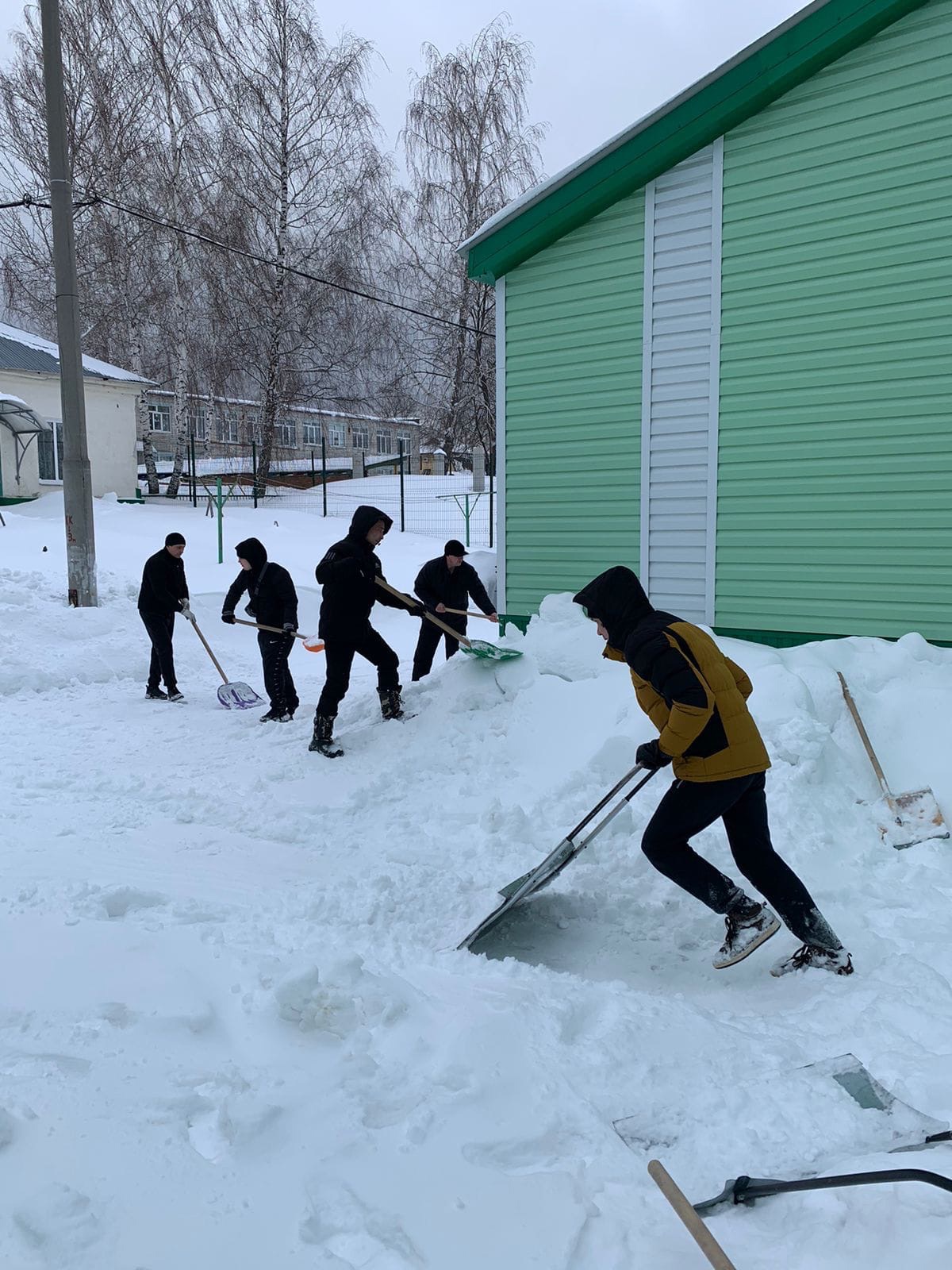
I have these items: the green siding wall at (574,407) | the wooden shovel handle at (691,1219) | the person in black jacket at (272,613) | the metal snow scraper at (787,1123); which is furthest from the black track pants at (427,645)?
the wooden shovel handle at (691,1219)

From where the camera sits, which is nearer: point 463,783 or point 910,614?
point 463,783

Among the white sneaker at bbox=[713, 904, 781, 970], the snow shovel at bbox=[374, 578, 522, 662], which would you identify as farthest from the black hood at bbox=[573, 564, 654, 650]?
the snow shovel at bbox=[374, 578, 522, 662]

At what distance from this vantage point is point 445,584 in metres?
7.84

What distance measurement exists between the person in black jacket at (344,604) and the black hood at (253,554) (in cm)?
120

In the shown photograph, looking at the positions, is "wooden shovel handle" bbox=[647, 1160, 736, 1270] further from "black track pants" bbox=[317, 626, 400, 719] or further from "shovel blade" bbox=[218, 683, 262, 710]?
"shovel blade" bbox=[218, 683, 262, 710]

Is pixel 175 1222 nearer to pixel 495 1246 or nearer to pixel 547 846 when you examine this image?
pixel 495 1246

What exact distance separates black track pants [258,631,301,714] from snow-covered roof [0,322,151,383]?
14.2 meters

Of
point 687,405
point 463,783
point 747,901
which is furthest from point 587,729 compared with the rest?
point 687,405

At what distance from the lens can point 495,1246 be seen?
1.95 meters

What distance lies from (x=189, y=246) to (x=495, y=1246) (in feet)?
75.6

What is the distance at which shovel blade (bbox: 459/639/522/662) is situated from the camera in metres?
6.34

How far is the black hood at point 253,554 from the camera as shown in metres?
7.27

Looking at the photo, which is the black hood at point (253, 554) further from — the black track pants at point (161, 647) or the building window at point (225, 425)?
the building window at point (225, 425)

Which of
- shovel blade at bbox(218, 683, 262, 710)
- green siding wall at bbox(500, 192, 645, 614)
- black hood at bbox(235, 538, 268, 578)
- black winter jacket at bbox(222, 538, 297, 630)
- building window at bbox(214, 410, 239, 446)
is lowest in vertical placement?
shovel blade at bbox(218, 683, 262, 710)
